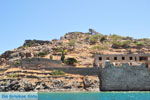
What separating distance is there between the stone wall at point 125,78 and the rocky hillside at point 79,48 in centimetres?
1673

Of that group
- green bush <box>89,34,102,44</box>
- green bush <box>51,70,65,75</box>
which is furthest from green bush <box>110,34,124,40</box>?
green bush <box>51,70,65,75</box>

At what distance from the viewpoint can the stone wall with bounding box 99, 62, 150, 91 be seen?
73.4 meters

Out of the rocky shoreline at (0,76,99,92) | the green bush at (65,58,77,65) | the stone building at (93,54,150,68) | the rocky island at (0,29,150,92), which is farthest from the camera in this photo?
the green bush at (65,58,77,65)

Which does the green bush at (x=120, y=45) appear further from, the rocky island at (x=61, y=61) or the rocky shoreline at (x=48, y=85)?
the rocky shoreline at (x=48, y=85)

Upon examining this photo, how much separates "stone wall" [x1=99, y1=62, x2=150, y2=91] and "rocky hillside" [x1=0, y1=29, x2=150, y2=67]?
16734 mm

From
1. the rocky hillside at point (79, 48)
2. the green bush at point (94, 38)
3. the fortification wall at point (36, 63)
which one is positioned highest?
the green bush at point (94, 38)

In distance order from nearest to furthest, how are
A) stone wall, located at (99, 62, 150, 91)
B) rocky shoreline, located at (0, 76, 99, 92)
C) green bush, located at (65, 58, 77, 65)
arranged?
rocky shoreline, located at (0, 76, 99, 92)
stone wall, located at (99, 62, 150, 91)
green bush, located at (65, 58, 77, 65)

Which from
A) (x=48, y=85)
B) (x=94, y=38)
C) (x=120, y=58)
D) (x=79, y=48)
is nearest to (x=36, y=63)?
(x=48, y=85)

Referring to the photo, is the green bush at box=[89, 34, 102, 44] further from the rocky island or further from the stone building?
the stone building

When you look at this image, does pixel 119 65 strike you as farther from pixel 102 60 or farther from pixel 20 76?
pixel 20 76

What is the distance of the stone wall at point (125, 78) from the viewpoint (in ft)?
241

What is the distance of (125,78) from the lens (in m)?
73.8

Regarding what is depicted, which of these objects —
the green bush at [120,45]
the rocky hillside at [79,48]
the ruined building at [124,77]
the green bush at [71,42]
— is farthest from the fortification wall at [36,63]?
the green bush at [120,45]

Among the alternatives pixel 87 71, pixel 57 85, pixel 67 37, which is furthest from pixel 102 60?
pixel 67 37
